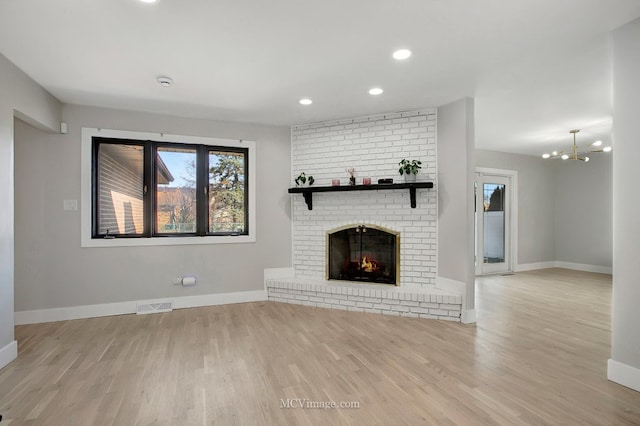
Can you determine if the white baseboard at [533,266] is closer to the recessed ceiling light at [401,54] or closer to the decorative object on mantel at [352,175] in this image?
→ the decorative object on mantel at [352,175]

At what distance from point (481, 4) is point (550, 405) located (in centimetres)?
260

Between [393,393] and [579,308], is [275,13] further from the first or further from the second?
[579,308]

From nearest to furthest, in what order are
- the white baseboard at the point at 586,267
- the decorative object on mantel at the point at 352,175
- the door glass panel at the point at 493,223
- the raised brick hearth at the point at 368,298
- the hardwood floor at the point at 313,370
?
1. the hardwood floor at the point at 313,370
2. the raised brick hearth at the point at 368,298
3. the decorative object on mantel at the point at 352,175
4. the white baseboard at the point at 586,267
5. the door glass panel at the point at 493,223

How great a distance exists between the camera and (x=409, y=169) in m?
3.88

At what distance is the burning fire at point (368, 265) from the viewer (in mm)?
4344

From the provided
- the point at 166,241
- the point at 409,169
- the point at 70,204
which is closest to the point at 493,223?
the point at 409,169

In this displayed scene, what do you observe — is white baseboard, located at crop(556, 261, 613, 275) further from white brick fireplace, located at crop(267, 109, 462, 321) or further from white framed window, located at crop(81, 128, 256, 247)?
white framed window, located at crop(81, 128, 256, 247)

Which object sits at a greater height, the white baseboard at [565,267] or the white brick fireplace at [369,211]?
the white brick fireplace at [369,211]

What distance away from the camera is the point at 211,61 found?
271 cm

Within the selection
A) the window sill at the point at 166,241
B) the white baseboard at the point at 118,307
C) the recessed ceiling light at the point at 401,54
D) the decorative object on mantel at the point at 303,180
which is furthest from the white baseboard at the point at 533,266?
the recessed ceiling light at the point at 401,54

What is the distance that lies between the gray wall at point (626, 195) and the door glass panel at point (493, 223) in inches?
178

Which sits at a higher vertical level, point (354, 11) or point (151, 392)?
point (354, 11)

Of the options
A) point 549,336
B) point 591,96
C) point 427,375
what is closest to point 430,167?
point 591,96

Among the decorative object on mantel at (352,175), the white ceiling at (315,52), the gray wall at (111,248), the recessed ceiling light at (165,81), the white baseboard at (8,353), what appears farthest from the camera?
the decorative object on mantel at (352,175)
